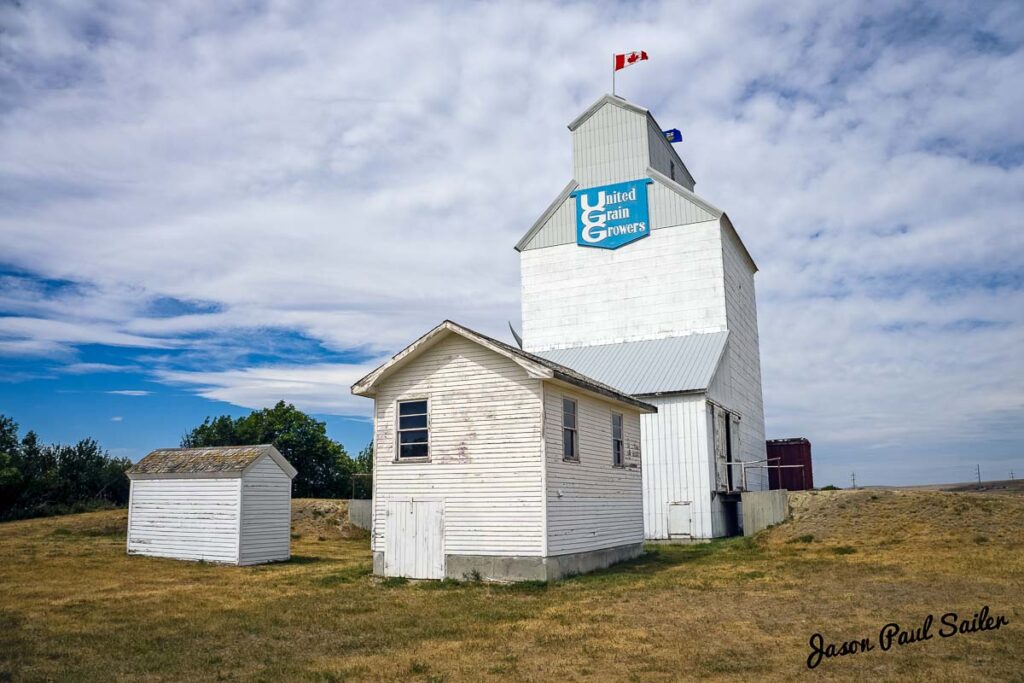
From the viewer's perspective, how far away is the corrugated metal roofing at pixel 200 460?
2670cm

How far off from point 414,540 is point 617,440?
24.2ft

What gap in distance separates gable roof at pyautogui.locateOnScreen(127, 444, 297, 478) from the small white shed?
3 centimetres

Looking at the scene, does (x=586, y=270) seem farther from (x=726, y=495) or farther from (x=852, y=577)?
(x=852, y=577)

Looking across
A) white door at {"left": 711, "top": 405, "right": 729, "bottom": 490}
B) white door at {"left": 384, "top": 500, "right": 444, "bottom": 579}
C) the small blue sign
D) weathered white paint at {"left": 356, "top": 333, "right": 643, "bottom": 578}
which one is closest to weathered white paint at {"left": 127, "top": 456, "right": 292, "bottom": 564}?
weathered white paint at {"left": 356, "top": 333, "right": 643, "bottom": 578}

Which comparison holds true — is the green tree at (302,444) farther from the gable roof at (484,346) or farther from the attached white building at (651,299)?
the gable roof at (484,346)

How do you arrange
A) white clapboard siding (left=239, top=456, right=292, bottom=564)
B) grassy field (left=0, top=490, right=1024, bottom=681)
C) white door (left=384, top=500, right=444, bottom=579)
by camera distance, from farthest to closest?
white clapboard siding (left=239, top=456, right=292, bottom=564)
white door (left=384, top=500, right=444, bottom=579)
grassy field (left=0, top=490, right=1024, bottom=681)

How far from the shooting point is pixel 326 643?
1324cm

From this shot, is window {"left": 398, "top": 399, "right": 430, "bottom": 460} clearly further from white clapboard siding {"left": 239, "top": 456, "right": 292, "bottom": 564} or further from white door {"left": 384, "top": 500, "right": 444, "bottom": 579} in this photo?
white clapboard siding {"left": 239, "top": 456, "right": 292, "bottom": 564}

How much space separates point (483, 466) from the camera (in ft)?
66.7

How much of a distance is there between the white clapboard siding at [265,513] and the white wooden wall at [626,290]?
16827 mm

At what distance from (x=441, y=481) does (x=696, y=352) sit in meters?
17.7

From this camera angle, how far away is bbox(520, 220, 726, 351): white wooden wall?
37531 millimetres

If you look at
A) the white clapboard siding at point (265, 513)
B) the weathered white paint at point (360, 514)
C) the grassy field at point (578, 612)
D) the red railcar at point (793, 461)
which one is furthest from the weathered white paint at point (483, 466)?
the red railcar at point (793, 461)

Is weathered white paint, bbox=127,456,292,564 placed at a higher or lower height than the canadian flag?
lower
